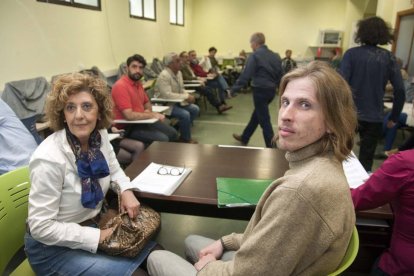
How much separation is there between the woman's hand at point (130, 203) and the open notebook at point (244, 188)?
369 mm

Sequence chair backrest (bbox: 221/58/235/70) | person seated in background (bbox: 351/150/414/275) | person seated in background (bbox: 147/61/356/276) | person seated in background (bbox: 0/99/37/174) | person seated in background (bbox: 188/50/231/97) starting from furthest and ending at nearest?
chair backrest (bbox: 221/58/235/70) → person seated in background (bbox: 188/50/231/97) → person seated in background (bbox: 0/99/37/174) → person seated in background (bbox: 351/150/414/275) → person seated in background (bbox: 147/61/356/276)

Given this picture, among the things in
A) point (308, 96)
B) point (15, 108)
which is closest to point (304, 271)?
point (308, 96)

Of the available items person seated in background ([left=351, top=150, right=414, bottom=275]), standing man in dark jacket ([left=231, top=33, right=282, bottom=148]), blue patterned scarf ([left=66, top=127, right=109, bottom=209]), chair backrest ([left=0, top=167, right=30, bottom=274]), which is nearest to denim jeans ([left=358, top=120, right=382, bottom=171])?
standing man in dark jacket ([left=231, top=33, right=282, bottom=148])

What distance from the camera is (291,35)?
987 centimetres

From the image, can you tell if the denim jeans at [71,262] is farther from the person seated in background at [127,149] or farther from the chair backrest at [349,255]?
the person seated in background at [127,149]

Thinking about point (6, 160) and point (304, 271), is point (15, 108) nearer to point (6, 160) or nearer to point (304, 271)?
point (6, 160)

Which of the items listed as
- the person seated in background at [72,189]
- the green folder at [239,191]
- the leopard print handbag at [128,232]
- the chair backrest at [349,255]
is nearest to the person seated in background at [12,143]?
the person seated in background at [72,189]

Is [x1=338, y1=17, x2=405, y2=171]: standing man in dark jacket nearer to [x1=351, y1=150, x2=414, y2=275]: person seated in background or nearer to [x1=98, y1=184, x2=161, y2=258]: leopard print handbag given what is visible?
[x1=351, y1=150, x2=414, y2=275]: person seated in background

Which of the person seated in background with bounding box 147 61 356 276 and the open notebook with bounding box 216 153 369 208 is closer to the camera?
the person seated in background with bounding box 147 61 356 276

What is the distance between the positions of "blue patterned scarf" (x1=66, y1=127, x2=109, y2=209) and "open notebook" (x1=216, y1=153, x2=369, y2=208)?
53 centimetres

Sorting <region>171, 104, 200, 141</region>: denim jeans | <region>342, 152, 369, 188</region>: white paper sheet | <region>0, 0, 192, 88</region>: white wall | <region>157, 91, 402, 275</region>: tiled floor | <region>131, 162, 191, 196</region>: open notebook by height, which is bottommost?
<region>157, 91, 402, 275</region>: tiled floor

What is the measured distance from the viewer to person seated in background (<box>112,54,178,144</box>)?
2.99 metres

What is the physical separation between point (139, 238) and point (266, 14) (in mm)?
9844

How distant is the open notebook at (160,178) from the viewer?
146 centimetres
